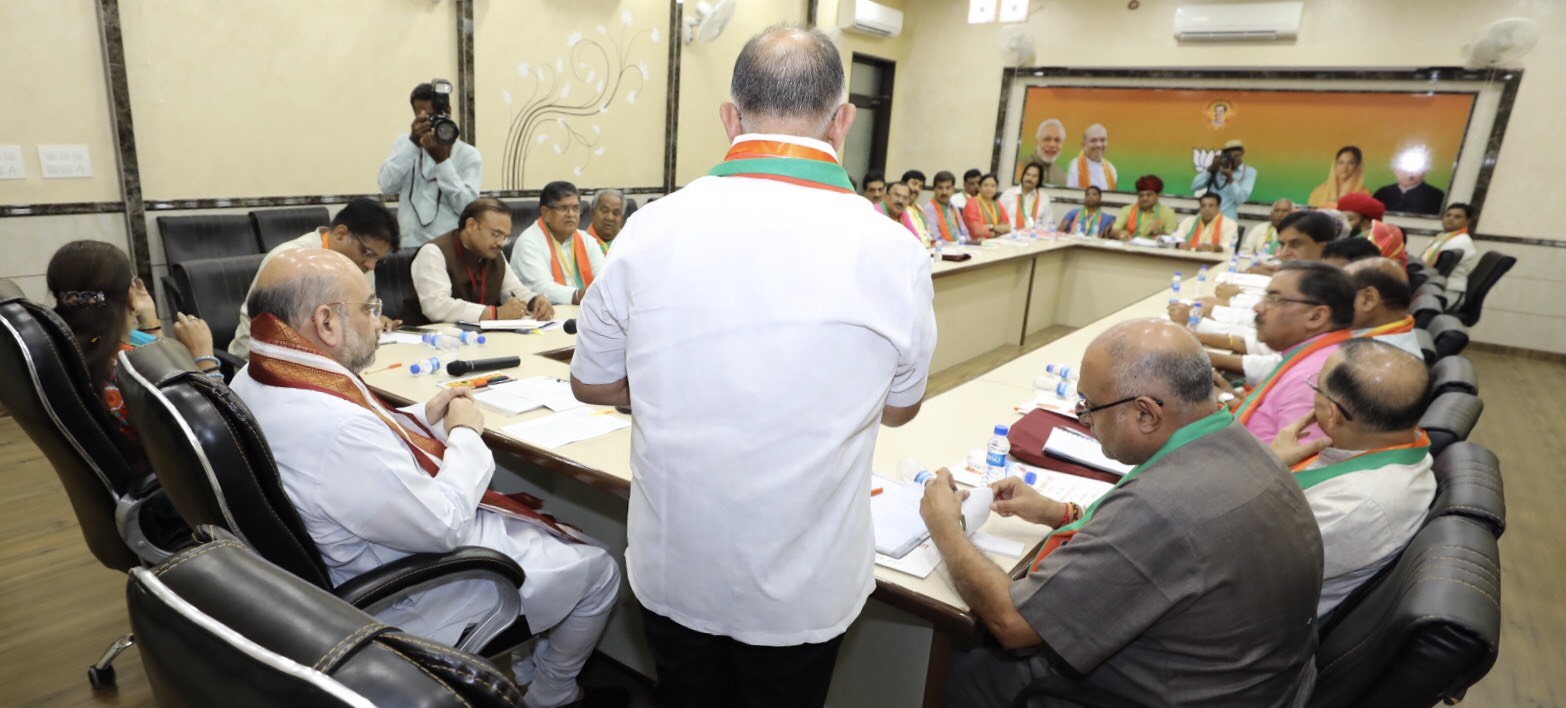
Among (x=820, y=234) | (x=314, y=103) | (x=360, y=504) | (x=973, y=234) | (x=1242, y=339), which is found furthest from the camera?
(x=973, y=234)

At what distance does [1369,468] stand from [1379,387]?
0.54ft

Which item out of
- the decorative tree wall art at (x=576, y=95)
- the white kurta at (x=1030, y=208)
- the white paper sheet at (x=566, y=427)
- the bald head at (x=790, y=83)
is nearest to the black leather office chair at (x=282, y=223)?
the decorative tree wall art at (x=576, y=95)

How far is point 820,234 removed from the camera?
3.67 ft

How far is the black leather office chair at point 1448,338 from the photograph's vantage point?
3.08 m

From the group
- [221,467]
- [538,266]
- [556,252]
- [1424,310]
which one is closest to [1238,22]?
[1424,310]

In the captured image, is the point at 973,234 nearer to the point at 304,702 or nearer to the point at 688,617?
the point at 688,617

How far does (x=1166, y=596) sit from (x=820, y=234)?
0.74 meters

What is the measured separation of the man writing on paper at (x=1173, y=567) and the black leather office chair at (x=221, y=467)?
3.52ft

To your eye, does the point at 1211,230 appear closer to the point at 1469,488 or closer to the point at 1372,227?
the point at 1372,227

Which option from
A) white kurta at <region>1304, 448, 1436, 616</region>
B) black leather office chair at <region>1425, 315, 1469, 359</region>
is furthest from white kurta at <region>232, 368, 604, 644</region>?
black leather office chair at <region>1425, 315, 1469, 359</region>

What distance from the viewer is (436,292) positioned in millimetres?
3307

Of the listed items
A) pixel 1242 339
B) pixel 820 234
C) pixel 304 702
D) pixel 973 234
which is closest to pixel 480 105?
pixel 973 234

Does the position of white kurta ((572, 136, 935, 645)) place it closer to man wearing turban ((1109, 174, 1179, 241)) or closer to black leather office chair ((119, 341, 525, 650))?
black leather office chair ((119, 341, 525, 650))

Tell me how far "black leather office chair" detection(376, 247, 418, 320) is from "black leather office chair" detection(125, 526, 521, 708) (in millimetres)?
3019
